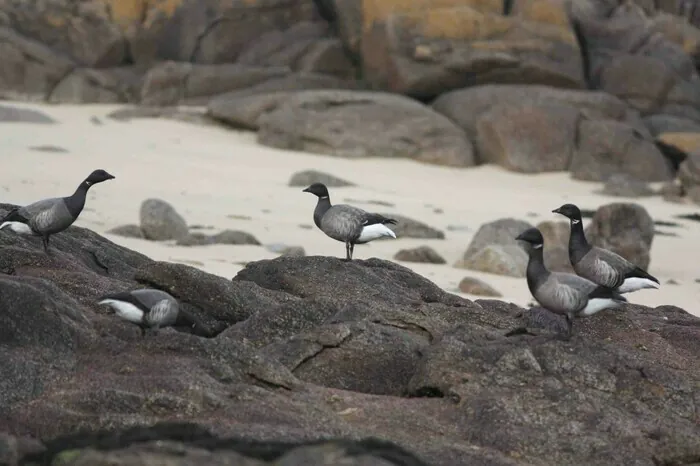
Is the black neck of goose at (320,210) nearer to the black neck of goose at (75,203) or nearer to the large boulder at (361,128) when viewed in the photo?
the black neck of goose at (75,203)

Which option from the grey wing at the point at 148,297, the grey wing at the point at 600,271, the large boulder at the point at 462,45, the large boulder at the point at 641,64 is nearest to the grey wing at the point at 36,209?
the grey wing at the point at 148,297

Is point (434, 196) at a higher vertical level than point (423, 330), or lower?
lower

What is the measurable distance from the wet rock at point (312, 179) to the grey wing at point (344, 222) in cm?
1135

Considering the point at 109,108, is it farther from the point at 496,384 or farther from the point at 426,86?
the point at 496,384

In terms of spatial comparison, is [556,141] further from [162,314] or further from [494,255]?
[162,314]

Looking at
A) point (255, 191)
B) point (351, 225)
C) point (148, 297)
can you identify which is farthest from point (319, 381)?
point (255, 191)

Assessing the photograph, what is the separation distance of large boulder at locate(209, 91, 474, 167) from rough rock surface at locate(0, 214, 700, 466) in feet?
60.6

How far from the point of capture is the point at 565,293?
8.80 meters

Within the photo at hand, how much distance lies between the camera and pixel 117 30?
32156 millimetres

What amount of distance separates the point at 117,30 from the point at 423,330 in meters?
24.7

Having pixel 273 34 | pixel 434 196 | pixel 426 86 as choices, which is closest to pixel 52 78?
pixel 273 34

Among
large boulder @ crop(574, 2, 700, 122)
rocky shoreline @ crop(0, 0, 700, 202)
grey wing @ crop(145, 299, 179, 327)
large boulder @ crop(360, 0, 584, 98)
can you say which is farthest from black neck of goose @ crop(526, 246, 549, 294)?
large boulder @ crop(574, 2, 700, 122)

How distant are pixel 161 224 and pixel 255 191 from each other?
5420mm

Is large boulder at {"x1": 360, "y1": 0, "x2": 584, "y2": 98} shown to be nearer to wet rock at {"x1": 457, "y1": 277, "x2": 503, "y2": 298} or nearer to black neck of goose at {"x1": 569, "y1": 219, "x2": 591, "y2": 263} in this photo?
wet rock at {"x1": 457, "y1": 277, "x2": 503, "y2": 298}
